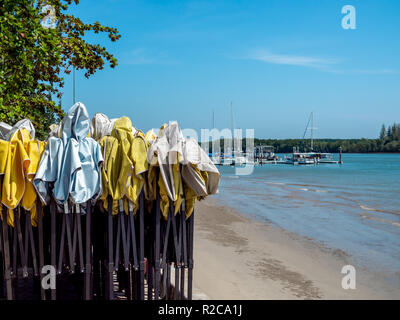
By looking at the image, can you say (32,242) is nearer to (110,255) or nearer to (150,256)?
(110,255)

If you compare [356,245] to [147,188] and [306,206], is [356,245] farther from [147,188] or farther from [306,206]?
[147,188]

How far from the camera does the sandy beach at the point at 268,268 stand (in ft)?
24.4

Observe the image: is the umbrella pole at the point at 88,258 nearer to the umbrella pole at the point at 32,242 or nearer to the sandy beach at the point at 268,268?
the umbrella pole at the point at 32,242

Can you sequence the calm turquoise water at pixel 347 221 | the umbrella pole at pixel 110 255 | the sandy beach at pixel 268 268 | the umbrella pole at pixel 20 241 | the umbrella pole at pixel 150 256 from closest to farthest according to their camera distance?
1. the umbrella pole at pixel 20 241
2. the umbrella pole at pixel 110 255
3. the umbrella pole at pixel 150 256
4. the sandy beach at pixel 268 268
5. the calm turquoise water at pixel 347 221

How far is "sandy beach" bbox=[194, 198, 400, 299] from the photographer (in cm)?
744

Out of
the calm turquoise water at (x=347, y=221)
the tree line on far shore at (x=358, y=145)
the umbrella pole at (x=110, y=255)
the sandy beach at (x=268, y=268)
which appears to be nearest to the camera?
the umbrella pole at (x=110, y=255)

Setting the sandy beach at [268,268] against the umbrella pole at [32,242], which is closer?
the umbrella pole at [32,242]

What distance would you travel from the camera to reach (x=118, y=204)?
391 centimetres

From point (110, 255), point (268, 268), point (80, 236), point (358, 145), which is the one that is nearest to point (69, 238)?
point (80, 236)

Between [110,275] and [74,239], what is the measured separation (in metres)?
0.51

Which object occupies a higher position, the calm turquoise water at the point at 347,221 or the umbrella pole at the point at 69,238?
the umbrella pole at the point at 69,238

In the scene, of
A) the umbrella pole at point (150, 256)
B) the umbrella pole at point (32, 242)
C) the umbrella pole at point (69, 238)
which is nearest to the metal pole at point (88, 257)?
→ the umbrella pole at point (69, 238)

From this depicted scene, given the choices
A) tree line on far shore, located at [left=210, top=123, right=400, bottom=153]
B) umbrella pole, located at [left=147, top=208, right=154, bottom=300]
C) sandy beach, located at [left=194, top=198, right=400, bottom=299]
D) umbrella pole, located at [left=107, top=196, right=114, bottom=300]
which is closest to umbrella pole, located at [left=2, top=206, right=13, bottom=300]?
umbrella pole, located at [left=107, top=196, right=114, bottom=300]

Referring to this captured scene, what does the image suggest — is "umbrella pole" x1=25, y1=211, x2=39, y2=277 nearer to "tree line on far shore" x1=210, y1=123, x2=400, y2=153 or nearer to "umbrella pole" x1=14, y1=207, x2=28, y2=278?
"umbrella pole" x1=14, y1=207, x2=28, y2=278
